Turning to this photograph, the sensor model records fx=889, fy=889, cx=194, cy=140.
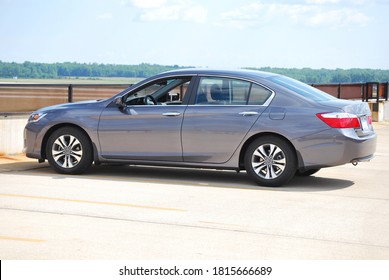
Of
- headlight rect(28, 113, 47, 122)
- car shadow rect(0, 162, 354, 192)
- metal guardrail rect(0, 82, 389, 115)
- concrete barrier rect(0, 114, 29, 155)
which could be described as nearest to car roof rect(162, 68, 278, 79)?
car shadow rect(0, 162, 354, 192)

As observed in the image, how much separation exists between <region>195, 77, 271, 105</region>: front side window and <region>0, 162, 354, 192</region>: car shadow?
45.6 inches

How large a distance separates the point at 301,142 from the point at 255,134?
65 cm

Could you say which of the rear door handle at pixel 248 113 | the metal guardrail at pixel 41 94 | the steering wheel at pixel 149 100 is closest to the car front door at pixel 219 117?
the rear door handle at pixel 248 113

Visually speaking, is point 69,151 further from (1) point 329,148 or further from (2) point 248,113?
(1) point 329,148

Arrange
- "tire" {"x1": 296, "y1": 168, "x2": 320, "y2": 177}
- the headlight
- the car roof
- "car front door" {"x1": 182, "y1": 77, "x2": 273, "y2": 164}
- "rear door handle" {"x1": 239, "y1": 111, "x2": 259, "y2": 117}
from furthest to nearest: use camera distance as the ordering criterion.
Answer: the headlight, "tire" {"x1": 296, "y1": 168, "x2": 320, "y2": 177}, the car roof, "car front door" {"x1": 182, "y1": 77, "x2": 273, "y2": 164}, "rear door handle" {"x1": 239, "y1": 111, "x2": 259, "y2": 117}

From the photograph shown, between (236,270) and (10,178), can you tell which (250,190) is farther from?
(236,270)

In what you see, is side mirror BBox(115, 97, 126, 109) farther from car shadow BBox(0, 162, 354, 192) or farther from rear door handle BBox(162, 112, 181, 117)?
car shadow BBox(0, 162, 354, 192)

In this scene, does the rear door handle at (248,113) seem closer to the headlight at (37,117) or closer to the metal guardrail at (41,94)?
the headlight at (37,117)

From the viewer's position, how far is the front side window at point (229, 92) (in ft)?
40.3

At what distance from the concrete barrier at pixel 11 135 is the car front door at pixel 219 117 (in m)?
4.99

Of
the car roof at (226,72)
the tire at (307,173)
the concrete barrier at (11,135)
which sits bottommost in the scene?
the tire at (307,173)

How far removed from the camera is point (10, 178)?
1291cm

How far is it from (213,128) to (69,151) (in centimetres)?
230

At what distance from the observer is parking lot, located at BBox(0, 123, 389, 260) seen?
799 cm
